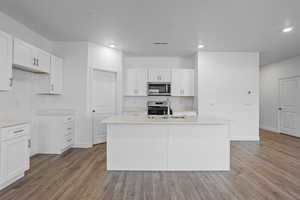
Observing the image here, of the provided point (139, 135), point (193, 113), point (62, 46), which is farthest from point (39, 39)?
point (193, 113)

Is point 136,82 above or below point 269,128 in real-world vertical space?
above

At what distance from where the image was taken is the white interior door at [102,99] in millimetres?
4852

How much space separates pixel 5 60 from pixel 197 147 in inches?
130

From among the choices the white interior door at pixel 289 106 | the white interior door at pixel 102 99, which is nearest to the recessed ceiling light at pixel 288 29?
the white interior door at pixel 289 106

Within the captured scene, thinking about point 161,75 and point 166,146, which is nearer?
point 166,146

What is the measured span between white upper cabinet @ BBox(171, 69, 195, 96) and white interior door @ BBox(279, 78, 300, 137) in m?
3.51

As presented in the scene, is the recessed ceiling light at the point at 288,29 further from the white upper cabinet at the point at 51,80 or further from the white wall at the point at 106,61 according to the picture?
the white upper cabinet at the point at 51,80

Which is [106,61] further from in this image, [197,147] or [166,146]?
[197,147]

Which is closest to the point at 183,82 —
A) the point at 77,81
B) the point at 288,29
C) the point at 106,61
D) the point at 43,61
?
the point at 106,61

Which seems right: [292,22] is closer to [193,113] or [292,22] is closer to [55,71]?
[193,113]

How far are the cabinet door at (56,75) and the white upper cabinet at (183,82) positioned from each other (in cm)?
318

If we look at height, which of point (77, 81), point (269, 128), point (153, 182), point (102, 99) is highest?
point (77, 81)

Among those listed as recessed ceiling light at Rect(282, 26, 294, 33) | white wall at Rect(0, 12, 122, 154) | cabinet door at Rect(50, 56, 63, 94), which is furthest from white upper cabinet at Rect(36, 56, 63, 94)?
recessed ceiling light at Rect(282, 26, 294, 33)

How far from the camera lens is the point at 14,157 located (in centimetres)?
254
